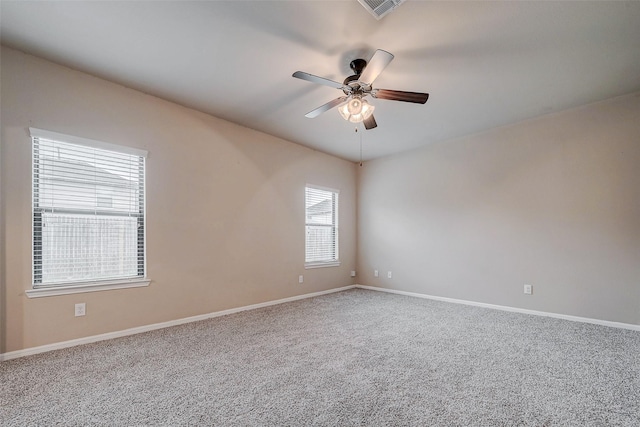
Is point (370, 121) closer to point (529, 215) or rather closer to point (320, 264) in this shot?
point (529, 215)

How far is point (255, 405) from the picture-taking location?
6.14ft

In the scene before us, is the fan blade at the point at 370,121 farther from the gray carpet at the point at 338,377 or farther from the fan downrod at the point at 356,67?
the gray carpet at the point at 338,377

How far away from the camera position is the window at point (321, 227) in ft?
17.2

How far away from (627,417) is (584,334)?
1711 millimetres

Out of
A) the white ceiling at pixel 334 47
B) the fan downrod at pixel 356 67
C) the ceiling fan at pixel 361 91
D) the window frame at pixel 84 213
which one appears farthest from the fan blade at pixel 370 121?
the window frame at pixel 84 213

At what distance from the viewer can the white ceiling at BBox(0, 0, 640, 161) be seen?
6.92 ft

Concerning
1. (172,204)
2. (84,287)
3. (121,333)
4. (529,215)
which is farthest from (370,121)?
(121,333)

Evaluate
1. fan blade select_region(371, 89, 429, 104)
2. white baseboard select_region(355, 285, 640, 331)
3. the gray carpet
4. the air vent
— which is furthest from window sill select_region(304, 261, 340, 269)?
the air vent

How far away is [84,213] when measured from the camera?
2.96 metres

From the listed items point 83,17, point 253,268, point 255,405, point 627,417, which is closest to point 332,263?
point 253,268

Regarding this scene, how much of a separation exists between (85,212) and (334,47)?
2856 mm

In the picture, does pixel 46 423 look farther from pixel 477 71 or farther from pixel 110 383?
pixel 477 71

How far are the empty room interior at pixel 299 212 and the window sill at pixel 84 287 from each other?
18mm

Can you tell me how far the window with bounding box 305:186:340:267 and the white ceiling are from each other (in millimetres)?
2034
